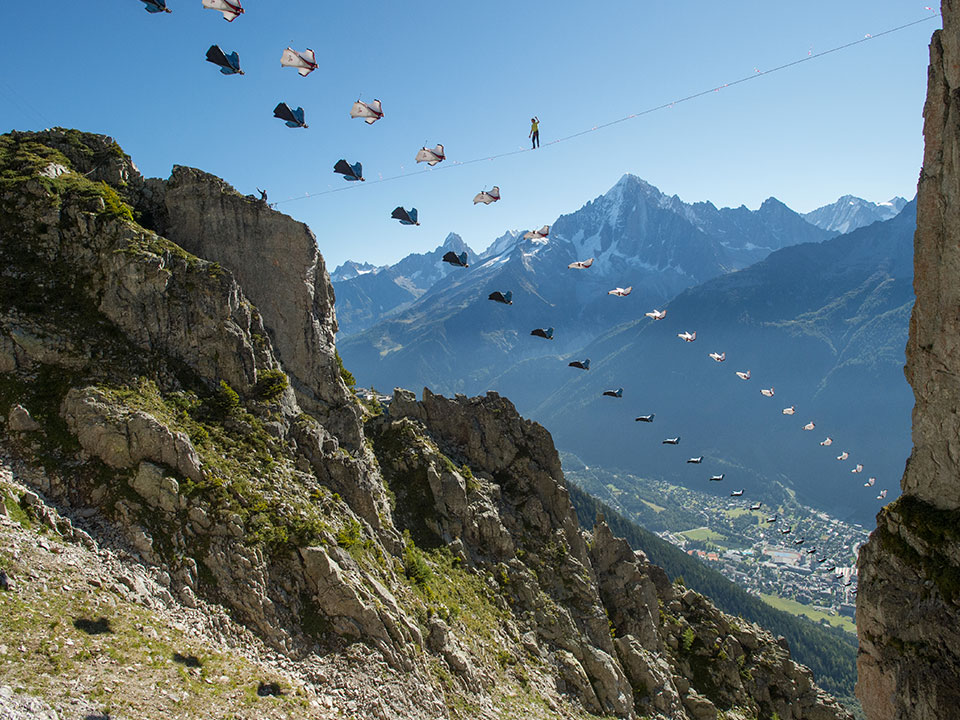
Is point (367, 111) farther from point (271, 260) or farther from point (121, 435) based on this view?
point (121, 435)

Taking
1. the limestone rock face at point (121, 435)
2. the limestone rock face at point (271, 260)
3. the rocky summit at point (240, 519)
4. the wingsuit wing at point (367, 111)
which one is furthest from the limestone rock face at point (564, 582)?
the wingsuit wing at point (367, 111)

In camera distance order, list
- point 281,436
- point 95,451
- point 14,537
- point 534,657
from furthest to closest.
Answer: point 534,657 → point 281,436 → point 95,451 → point 14,537

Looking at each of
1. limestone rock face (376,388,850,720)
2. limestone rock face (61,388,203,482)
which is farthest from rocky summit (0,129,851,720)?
limestone rock face (376,388,850,720)

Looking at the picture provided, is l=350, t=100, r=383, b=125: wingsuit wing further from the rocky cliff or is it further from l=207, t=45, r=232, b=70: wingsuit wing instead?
the rocky cliff

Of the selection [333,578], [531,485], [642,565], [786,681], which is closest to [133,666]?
[333,578]

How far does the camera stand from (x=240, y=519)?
990 inches

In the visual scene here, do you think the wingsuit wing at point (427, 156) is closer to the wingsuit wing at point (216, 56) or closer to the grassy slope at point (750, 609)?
the wingsuit wing at point (216, 56)

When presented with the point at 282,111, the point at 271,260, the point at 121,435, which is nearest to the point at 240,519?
the point at 121,435

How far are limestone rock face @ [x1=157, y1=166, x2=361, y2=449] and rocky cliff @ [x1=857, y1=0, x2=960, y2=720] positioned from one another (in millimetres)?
29550

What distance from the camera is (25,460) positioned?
22.2 metres

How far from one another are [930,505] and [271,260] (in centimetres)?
3699

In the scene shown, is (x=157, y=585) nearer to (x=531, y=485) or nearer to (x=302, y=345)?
(x=302, y=345)

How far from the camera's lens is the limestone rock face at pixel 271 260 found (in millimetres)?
36000

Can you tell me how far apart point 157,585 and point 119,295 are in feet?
49.2
